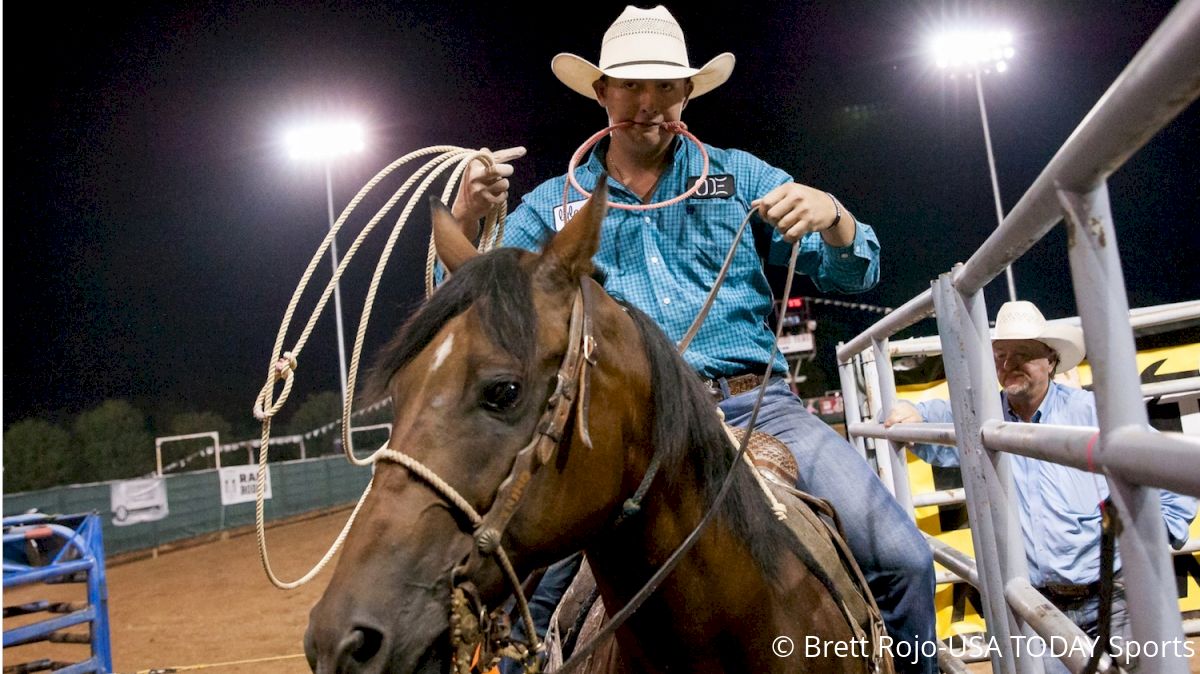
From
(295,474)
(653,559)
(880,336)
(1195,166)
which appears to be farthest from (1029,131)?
(653,559)

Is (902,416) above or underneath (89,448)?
above

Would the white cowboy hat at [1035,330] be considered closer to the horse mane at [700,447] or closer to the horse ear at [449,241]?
the horse mane at [700,447]

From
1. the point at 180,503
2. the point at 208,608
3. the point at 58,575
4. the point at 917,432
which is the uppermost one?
the point at 917,432

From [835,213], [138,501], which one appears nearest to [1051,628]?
[835,213]

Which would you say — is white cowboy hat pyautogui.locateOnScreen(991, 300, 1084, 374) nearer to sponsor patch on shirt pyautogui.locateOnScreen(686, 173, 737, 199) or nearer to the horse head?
sponsor patch on shirt pyautogui.locateOnScreen(686, 173, 737, 199)

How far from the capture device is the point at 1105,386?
1.11 m

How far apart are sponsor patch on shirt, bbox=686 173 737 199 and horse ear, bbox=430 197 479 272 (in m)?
0.92

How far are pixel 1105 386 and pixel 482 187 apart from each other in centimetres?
177

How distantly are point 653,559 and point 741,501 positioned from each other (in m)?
0.29

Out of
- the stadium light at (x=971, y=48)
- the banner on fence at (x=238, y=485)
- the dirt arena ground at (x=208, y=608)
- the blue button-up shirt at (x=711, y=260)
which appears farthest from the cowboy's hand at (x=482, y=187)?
the stadium light at (x=971, y=48)

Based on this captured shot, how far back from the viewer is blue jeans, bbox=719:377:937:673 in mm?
2305

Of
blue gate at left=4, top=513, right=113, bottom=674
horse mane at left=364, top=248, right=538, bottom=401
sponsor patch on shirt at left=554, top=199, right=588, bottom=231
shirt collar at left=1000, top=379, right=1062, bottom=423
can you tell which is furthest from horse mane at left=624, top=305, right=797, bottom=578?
blue gate at left=4, top=513, right=113, bottom=674

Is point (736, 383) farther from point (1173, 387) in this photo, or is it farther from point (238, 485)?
point (238, 485)

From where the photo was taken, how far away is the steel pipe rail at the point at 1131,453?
88 centimetres
